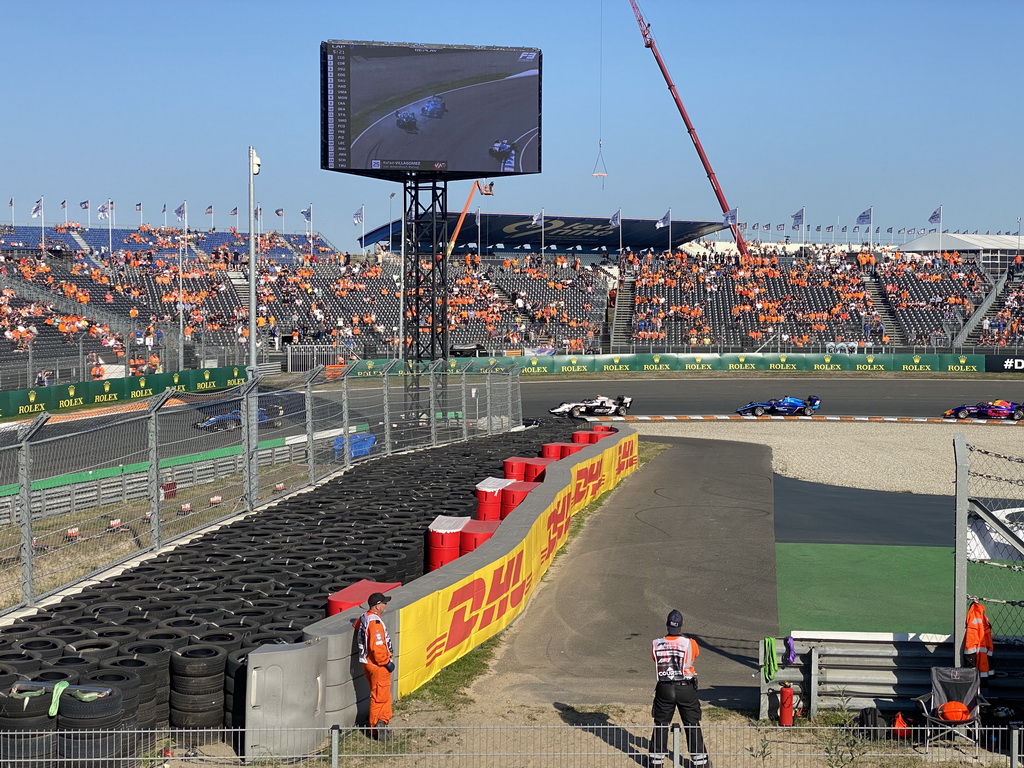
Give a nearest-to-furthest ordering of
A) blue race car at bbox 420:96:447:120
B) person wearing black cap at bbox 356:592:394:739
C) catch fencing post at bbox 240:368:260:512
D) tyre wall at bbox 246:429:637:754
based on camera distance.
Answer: tyre wall at bbox 246:429:637:754 < person wearing black cap at bbox 356:592:394:739 < catch fencing post at bbox 240:368:260:512 < blue race car at bbox 420:96:447:120

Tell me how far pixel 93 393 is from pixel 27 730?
32.2 meters

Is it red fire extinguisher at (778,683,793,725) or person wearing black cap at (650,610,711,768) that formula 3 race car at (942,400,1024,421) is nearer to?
red fire extinguisher at (778,683,793,725)

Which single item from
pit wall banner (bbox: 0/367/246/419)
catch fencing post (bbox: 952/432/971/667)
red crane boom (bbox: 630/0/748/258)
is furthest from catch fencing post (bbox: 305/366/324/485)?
red crane boom (bbox: 630/0/748/258)

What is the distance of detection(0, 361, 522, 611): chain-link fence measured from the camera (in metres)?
13.1

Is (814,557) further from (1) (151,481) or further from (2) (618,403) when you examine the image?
(2) (618,403)

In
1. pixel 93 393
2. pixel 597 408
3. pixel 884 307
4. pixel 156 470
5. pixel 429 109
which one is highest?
pixel 429 109

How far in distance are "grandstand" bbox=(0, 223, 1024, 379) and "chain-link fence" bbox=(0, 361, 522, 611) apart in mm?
29218

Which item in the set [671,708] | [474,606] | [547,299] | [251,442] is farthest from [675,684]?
[547,299]

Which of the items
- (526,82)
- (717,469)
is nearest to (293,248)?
(526,82)

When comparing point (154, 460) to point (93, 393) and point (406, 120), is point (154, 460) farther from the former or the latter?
point (93, 393)

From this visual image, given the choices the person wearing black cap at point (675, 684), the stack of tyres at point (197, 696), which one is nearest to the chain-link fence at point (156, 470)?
the stack of tyres at point (197, 696)

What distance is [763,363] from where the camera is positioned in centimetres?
5922

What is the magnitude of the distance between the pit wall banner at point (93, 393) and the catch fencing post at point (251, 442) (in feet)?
51.1

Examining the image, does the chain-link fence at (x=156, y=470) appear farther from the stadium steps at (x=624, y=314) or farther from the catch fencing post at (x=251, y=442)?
the stadium steps at (x=624, y=314)
